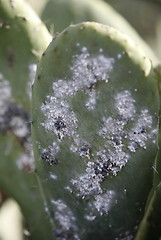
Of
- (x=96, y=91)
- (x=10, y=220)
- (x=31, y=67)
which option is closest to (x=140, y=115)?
(x=96, y=91)

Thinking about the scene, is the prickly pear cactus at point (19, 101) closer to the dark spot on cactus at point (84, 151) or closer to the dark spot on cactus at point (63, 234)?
the dark spot on cactus at point (63, 234)

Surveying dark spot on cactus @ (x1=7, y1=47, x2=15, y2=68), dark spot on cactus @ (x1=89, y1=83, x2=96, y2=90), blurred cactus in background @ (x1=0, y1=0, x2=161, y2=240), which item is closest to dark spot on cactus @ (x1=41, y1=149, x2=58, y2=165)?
blurred cactus in background @ (x1=0, y1=0, x2=161, y2=240)

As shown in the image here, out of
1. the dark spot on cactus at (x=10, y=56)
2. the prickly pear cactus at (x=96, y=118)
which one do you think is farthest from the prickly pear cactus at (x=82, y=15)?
the prickly pear cactus at (x=96, y=118)

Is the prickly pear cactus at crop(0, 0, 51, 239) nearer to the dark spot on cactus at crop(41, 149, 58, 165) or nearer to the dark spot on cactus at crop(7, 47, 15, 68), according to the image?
the dark spot on cactus at crop(7, 47, 15, 68)

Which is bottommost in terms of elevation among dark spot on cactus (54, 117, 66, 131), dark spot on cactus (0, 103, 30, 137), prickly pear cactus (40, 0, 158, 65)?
prickly pear cactus (40, 0, 158, 65)

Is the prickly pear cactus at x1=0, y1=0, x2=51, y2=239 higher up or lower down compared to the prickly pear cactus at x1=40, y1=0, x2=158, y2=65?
higher up

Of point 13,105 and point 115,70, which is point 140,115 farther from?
point 13,105

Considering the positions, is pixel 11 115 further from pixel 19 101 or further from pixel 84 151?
pixel 84 151

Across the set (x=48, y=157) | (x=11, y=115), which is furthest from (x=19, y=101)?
(x=48, y=157)
